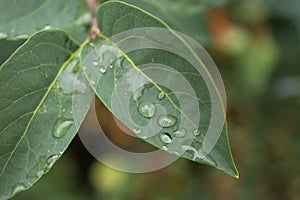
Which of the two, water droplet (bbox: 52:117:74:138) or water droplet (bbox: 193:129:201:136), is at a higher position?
water droplet (bbox: 193:129:201:136)

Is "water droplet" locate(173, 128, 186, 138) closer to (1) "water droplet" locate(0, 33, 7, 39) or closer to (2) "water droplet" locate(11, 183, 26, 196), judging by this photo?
(2) "water droplet" locate(11, 183, 26, 196)

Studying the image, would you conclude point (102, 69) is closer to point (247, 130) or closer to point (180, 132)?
point (180, 132)

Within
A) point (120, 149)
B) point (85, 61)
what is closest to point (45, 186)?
point (120, 149)

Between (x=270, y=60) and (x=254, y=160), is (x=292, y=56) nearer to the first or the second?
(x=270, y=60)

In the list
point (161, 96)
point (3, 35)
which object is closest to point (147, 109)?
point (161, 96)

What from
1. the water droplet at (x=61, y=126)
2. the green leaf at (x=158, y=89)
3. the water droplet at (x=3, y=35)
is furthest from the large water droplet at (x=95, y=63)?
the water droplet at (x=3, y=35)

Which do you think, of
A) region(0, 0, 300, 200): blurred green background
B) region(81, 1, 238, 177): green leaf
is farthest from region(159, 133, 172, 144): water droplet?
region(0, 0, 300, 200): blurred green background
